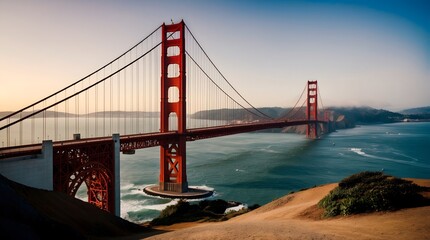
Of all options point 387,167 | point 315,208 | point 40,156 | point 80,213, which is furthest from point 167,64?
point 387,167

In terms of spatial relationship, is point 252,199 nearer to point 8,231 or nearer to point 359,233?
point 359,233

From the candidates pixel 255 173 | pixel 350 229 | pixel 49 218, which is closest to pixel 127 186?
pixel 255 173

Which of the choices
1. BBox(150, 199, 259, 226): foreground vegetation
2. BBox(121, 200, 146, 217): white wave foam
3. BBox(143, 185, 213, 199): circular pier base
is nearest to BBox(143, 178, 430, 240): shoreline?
BBox(150, 199, 259, 226): foreground vegetation

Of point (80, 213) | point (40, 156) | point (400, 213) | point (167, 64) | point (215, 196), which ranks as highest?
point (167, 64)

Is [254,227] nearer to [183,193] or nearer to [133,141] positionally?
[133,141]

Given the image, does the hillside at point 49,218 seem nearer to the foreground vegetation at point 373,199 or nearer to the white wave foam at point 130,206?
the foreground vegetation at point 373,199

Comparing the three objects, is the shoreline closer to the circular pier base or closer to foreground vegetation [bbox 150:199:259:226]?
foreground vegetation [bbox 150:199:259:226]

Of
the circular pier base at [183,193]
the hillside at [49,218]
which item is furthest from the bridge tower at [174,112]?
the hillside at [49,218]

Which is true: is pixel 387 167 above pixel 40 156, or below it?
below

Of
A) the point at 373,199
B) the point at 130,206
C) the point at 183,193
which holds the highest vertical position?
the point at 373,199
